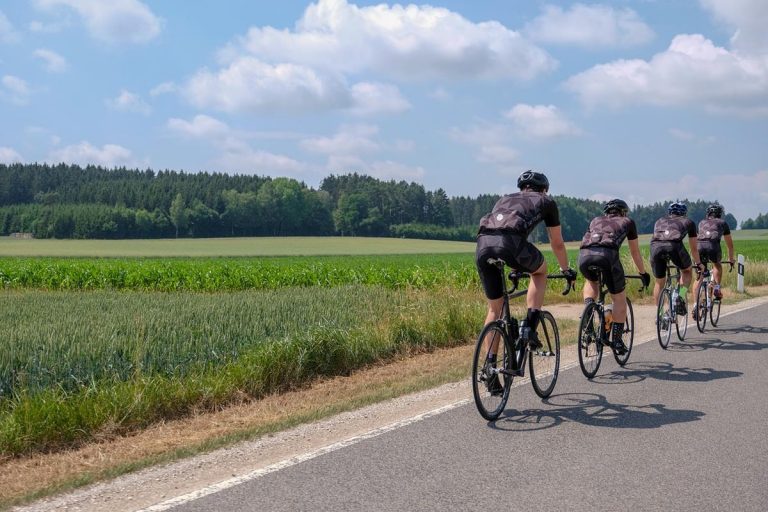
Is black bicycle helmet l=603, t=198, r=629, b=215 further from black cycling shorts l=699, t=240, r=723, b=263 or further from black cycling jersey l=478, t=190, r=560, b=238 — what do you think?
black cycling shorts l=699, t=240, r=723, b=263

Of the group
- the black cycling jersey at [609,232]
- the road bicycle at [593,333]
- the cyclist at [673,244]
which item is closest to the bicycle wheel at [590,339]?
the road bicycle at [593,333]

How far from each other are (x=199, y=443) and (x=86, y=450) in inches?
33.4

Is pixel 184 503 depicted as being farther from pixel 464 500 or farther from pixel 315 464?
pixel 464 500

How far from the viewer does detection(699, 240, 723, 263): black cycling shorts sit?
12438mm

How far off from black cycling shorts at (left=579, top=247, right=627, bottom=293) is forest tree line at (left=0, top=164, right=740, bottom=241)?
7926 centimetres

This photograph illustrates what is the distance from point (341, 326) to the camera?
9.54 metres

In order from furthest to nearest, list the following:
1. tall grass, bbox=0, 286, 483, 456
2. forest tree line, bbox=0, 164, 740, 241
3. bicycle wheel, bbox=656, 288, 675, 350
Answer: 1. forest tree line, bbox=0, 164, 740, 241
2. bicycle wheel, bbox=656, 288, 675, 350
3. tall grass, bbox=0, 286, 483, 456

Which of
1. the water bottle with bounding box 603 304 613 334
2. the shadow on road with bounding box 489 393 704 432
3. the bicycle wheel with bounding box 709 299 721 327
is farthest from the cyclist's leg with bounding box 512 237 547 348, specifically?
the bicycle wheel with bounding box 709 299 721 327

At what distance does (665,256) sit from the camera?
10.5 meters

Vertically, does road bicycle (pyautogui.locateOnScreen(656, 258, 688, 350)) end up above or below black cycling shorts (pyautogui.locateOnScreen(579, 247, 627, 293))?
below

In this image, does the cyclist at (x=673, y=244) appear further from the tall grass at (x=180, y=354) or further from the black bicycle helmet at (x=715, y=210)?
the tall grass at (x=180, y=354)

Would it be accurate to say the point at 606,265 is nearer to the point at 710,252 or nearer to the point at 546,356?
the point at 546,356

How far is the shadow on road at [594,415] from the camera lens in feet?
19.3

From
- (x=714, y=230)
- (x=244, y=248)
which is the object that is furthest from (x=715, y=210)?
(x=244, y=248)
